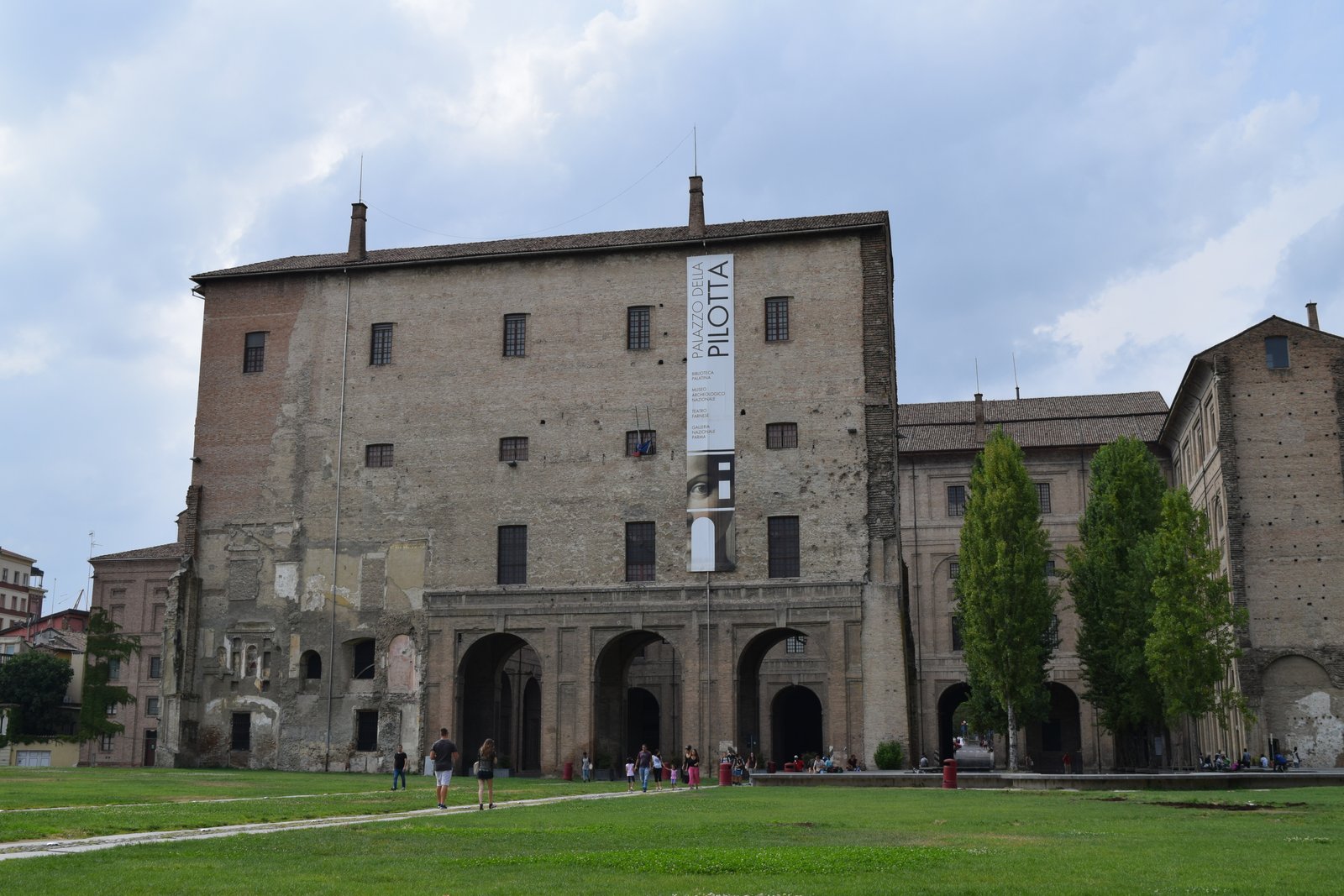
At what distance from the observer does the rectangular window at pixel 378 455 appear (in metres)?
43.5

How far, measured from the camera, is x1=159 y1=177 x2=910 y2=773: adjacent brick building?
4003cm

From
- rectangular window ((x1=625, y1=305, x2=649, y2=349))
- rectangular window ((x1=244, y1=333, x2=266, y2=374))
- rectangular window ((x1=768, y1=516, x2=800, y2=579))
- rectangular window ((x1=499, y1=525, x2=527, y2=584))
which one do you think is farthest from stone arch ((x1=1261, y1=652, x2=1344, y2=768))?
rectangular window ((x1=244, y1=333, x2=266, y2=374))

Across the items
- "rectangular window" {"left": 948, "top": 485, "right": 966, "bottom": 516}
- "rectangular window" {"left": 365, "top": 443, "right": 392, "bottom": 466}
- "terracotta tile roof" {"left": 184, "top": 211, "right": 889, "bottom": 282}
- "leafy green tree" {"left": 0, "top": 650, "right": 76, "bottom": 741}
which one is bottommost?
"leafy green tree" {"left": 0, "top": 650, "right": 76, "bottom": 741}

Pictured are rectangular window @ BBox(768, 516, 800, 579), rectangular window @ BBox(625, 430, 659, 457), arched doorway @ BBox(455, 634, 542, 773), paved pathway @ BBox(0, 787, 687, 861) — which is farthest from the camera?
arched doorway @ BBox(455, 634, 542, 773)

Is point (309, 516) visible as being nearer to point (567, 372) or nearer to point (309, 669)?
point (309, 669)

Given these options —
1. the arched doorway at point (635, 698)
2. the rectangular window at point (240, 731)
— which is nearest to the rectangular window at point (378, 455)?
the rectangular window at point (240, 731)

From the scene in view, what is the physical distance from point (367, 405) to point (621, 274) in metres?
9.40

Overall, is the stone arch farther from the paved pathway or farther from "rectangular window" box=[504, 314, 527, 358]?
the paved pathway

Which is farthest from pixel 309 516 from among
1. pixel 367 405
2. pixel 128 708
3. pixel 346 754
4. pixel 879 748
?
pixel 128 708

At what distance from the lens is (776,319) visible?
1656 inches

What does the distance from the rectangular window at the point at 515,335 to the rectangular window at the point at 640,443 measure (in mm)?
4727

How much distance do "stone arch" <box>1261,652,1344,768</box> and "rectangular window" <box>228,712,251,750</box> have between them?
33.0 m

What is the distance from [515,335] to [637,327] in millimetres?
4117

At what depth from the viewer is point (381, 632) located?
42.0 meters
